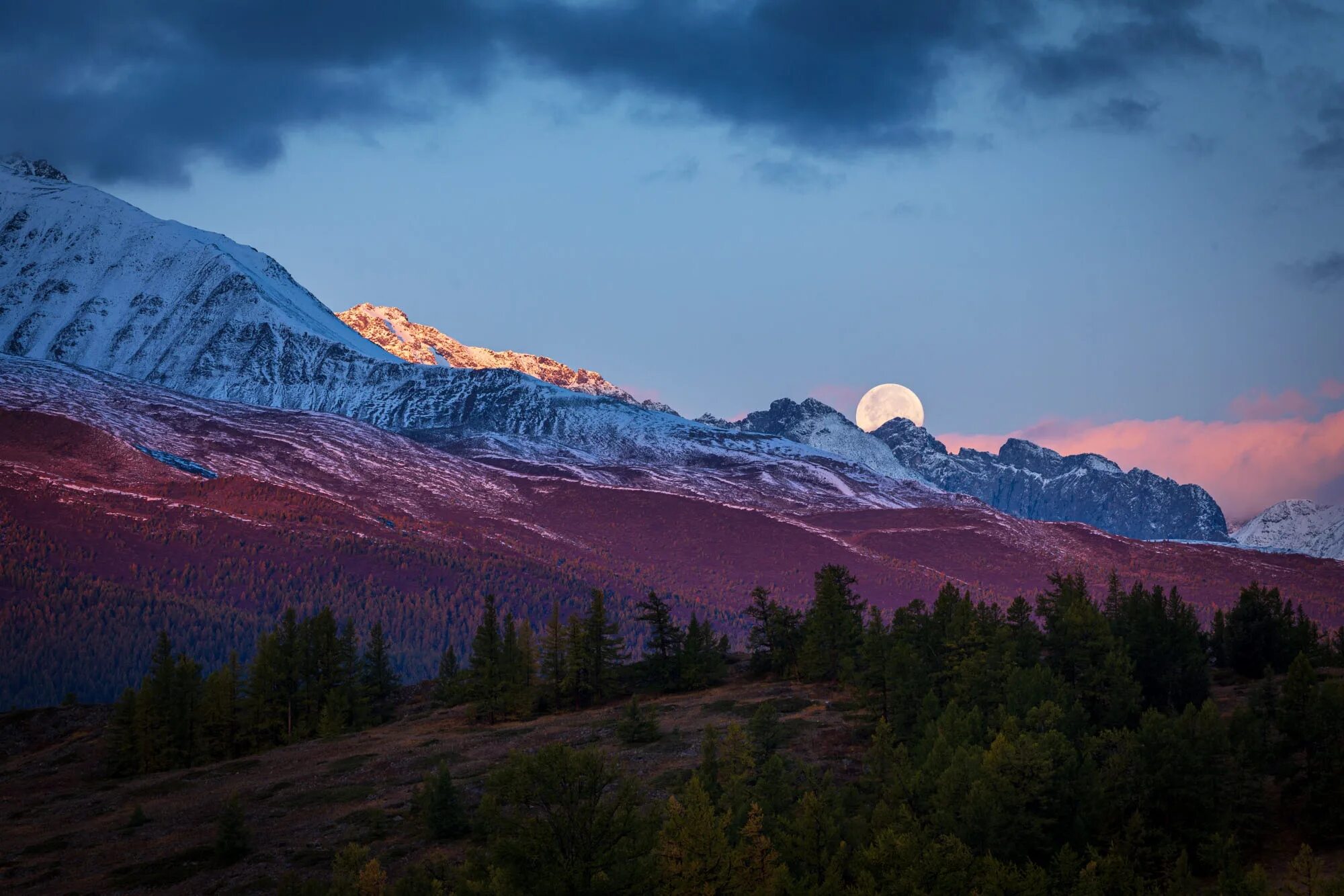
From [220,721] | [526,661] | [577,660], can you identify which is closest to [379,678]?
[220,721]

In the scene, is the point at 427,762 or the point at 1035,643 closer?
the point at 1035,643

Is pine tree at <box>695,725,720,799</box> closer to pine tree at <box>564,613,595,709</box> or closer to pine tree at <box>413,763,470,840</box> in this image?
pine tree at <box>413,763,470,840</box>

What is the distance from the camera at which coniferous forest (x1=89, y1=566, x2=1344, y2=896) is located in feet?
127

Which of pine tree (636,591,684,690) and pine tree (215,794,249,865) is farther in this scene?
pine tree (636,591,684,690)

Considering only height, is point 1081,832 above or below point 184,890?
above

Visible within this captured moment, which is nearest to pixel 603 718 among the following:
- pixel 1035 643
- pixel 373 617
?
pixel 1035 643

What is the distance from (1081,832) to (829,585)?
40.7 meters

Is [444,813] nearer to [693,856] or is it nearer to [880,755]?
[880,755]

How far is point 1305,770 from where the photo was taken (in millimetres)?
55719

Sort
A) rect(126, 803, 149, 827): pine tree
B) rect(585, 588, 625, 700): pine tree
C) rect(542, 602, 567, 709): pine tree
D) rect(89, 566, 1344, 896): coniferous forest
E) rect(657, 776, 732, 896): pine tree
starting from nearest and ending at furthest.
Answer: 1. rect(657, 776, 732, 896): pine tree
2. rect(89, 566, 1344, 896): coniferous forest
3. rect(126, 803, 149, 827): pine tree
4. rect(585, 588, 625, 700): pine tree
5. rect(542, 602, 567, 709): pine tree

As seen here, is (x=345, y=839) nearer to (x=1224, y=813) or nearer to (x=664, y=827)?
(x=664, y=827)

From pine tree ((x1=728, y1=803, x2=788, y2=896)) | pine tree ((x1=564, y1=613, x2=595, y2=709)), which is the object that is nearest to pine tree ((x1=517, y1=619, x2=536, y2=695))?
pine tree ((x1=564, y1=613, x2=595, y2=709))

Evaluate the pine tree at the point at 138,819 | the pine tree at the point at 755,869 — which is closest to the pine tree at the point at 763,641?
the pine tree at the point at 138,819

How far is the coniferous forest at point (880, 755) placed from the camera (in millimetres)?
38625
